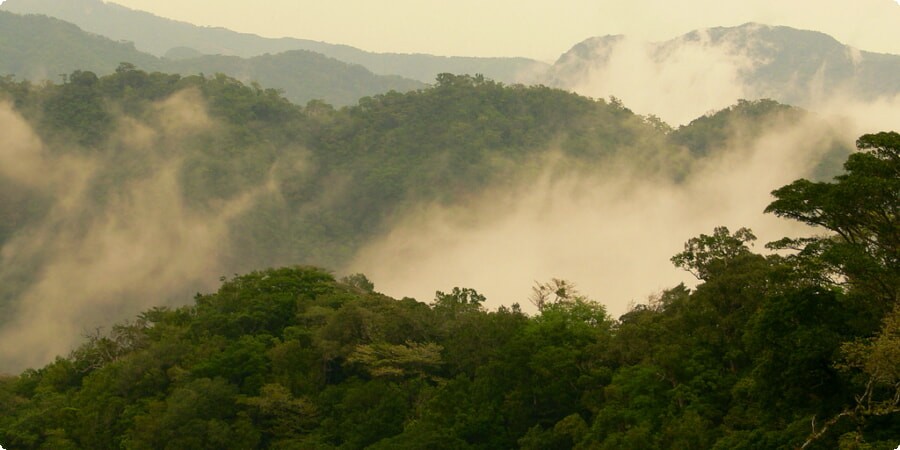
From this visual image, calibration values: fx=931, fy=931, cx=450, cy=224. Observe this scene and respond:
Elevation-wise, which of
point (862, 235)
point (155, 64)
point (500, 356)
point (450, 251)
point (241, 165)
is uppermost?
point (155, 64)

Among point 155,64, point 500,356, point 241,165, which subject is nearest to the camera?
point 500,356

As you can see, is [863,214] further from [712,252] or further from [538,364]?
[538,364]

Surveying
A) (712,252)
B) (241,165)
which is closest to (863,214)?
(712,252)

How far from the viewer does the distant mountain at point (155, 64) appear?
118 m

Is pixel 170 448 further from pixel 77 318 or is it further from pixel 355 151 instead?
pixel 355 151

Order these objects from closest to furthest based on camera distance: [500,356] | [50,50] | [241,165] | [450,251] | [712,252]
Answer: [712,252] < [500,356] < [450,251] < [241,165] < [50,50]

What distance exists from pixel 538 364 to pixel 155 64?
119512 mm

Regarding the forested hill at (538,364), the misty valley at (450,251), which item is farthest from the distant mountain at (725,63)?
the forested hill at (538,364)

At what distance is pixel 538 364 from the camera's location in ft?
76.4

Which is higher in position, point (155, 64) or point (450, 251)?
point (155, 64)

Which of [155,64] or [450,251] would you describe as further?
[155,64]

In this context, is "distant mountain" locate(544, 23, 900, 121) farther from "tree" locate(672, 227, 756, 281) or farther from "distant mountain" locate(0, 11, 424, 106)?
"tree" locate(672, 227, 756, 281)

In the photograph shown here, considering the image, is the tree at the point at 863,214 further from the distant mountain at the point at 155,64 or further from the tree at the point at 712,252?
the distant mountain at the point at 155,64

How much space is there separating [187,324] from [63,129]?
49036 mm
